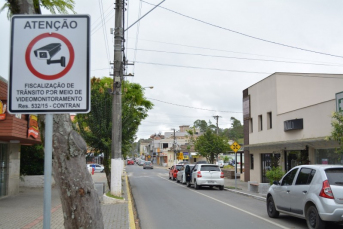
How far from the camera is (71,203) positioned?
4.43 meters

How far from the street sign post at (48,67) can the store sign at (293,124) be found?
2091 centimetres

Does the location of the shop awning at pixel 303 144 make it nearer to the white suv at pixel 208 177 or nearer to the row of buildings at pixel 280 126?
the row of buildings at pixel 280 126

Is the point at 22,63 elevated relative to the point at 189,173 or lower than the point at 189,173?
elevated

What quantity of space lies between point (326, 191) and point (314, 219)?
859mm

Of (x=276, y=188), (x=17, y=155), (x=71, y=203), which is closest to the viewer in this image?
(x=71, y=203)

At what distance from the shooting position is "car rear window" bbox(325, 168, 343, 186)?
9.88 meters

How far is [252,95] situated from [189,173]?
8052mm

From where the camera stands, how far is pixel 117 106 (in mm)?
16797

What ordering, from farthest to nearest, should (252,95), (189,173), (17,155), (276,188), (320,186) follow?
1. (252,95)
2. (189,173)
3. (17,155)
4. (276,188)
5. (320,186)

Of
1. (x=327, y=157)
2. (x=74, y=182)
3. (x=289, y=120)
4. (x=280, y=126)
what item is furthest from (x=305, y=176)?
(x=280, y=126)

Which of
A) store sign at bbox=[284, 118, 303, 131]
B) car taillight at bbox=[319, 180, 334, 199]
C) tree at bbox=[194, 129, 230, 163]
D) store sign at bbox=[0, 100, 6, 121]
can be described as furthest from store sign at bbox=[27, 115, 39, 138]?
tree at bbox=[194, 129, 230, 163]

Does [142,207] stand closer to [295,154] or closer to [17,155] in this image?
[17,155]

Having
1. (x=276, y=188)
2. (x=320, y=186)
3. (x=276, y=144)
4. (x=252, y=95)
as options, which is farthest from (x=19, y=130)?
(x=252, y=95)

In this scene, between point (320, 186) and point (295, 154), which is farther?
point (295, 154)
